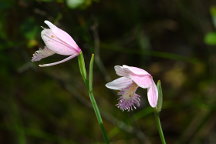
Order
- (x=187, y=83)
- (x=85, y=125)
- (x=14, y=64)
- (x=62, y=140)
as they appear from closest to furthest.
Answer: (x=14, y=64)
(x=62, y=140)
(x=85, y=125)
(x=187, y=83)

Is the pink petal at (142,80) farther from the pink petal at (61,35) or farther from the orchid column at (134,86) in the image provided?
the pink petal at (61,35)

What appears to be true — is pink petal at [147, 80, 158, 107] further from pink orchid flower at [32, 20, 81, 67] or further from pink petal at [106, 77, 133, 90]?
pink orchid flower at [32, 20, 81, 67]

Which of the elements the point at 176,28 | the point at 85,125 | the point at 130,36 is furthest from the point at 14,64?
the point at 176,28

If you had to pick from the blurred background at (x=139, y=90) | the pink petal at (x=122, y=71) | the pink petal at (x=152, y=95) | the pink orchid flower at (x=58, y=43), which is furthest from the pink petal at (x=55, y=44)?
the blurred background at (x=139, y=90)

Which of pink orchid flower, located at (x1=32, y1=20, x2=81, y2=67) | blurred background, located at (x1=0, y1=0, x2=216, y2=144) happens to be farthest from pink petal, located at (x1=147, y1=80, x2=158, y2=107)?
blurred background, located at (x1=0, y1=0, x2=216, y2=144)

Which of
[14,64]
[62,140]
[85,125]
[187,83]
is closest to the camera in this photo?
[14,64]

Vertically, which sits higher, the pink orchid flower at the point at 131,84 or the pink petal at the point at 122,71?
the pink petal at the point at 122,71

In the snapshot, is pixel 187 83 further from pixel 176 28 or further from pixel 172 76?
pixel 176 28

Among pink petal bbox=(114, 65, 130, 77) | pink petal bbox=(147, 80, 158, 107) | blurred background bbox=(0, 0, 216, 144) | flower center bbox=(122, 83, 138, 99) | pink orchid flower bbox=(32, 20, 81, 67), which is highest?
pink orchid flower bbox=(32, 20, 81, 67)
